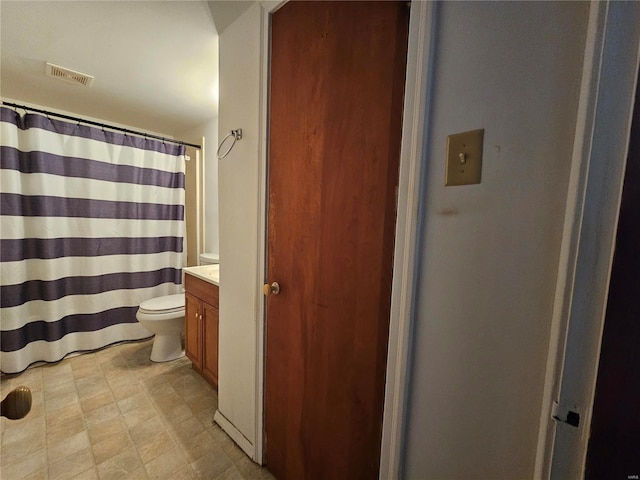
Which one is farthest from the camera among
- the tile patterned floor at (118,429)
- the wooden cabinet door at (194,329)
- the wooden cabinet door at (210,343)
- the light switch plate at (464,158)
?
the wooden cabinet door at (194,329)

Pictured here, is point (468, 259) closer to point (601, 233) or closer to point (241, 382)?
point (601, 233)

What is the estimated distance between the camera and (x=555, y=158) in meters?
0.46

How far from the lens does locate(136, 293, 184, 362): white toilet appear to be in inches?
74.4

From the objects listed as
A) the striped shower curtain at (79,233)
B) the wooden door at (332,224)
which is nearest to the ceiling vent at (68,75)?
the striped shower curtain at (79,233)

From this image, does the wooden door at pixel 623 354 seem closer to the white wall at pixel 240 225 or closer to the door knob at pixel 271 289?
the door knob at pixel 271 289

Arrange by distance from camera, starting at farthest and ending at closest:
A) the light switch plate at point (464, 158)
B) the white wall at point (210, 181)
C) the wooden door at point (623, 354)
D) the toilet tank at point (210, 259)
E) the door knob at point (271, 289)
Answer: the white wall at point (210, 181)
the toilet tank at point (210, 259)
the door knob at point (271, 289)
the light switch plate at point (464, 158)
the wooden door at point (623, 354)

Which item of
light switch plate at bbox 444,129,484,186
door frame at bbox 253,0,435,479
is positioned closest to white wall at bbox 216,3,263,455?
door frame at bbox 253,0,435,479

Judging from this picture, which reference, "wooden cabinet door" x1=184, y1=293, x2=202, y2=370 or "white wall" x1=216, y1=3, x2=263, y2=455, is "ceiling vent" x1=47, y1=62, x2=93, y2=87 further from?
"wooden cabinet door" x1=184, y1=293, x2=202, y2=370

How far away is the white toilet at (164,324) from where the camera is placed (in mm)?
1889

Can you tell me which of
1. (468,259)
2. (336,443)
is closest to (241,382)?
(336,443)

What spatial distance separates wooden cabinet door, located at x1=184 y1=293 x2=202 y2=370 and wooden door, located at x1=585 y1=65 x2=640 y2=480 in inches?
72.4

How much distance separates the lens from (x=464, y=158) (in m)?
0.55

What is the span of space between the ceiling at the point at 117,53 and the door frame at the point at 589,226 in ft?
4.20

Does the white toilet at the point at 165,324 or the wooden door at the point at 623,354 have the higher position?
the wooden door at the point at 623,354
